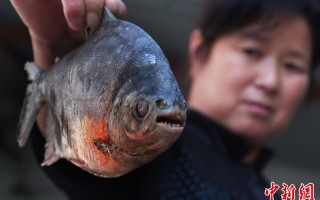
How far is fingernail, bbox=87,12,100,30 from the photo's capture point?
0.66 m

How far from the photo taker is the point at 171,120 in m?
0.48

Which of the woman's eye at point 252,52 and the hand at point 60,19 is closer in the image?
the hand at point 60,19

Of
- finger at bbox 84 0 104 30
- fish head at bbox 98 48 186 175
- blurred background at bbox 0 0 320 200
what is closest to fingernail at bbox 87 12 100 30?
finger at bbox 84 0 104 30

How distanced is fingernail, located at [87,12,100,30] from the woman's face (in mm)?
800

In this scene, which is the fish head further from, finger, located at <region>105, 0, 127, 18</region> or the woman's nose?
the woman's nose

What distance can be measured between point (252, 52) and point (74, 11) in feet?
2.87

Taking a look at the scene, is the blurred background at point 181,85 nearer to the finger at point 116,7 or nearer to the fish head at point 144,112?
the finger at point 116,7

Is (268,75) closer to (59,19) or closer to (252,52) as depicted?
(252,52)

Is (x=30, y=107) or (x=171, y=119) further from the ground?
(x=171, y=119)

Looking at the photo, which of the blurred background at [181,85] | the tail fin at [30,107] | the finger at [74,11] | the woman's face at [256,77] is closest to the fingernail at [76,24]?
the finger at [74,11]

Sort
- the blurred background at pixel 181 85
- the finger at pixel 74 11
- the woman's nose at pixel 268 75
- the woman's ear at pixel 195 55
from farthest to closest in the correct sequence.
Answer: the blurred background at pixel 181 85 → the woman's ear at pixel 195 55 → the woman's nose at pixel 268 75 → the finger at pixel 74 11

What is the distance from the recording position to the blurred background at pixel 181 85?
8.67 feet

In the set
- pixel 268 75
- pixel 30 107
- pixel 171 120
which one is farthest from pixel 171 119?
pixel 268 75

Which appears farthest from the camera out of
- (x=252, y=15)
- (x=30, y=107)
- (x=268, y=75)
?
(x=252, y=15)
